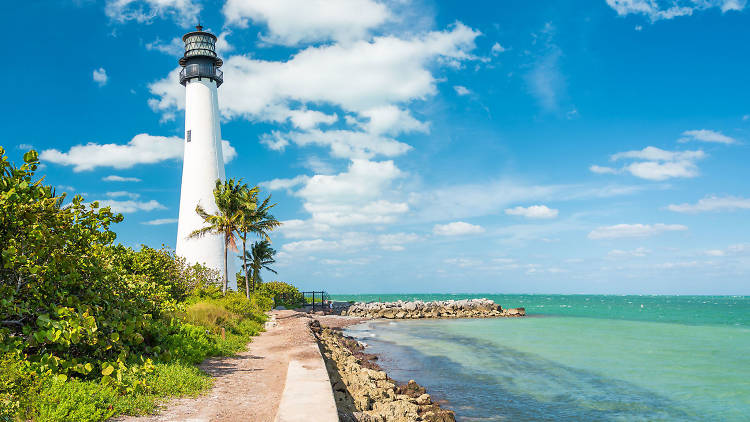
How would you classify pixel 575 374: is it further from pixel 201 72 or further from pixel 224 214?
pixel 201 72

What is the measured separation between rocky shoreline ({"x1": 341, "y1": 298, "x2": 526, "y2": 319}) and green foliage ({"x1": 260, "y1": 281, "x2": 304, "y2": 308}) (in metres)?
7.02

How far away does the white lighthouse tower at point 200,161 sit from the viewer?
29891 mm

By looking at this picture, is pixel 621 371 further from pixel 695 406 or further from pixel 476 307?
pixel 476 307

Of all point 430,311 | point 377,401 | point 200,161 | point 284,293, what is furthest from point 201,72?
point 430,311

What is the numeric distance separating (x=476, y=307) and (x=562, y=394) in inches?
1672

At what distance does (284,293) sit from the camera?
1769 inches

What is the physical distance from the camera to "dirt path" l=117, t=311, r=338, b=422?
23.2 feet

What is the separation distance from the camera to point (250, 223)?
1268 inches

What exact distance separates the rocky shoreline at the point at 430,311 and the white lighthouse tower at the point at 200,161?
25.2 meters

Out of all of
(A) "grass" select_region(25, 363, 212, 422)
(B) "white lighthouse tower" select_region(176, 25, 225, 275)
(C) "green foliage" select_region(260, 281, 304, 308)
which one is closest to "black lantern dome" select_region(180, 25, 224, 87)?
(B) "white lighthouse tower" select_region(176, 25, 225, 275)

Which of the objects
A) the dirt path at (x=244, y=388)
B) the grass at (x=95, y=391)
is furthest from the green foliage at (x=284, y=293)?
the grass at (x=95, y=391)

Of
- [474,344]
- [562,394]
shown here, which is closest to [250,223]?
[474,344]

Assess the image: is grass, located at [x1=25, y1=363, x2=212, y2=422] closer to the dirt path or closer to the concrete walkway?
the dirt path

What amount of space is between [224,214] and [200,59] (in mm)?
10801
